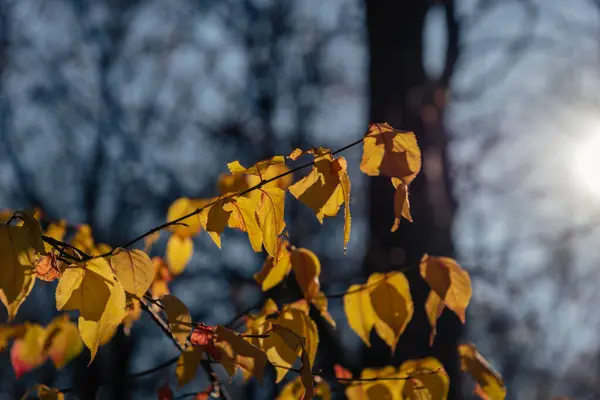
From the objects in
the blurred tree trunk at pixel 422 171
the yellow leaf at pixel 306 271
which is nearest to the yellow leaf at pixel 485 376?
the yellow leaf at pixel 306 271

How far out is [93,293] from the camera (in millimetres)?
892

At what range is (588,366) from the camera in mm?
14406

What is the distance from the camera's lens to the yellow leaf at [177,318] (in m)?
0.93

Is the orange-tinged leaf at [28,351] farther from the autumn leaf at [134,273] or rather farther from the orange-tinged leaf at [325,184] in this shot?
the orange-tinged leaf at [325,184]

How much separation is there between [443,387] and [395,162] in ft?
1.43

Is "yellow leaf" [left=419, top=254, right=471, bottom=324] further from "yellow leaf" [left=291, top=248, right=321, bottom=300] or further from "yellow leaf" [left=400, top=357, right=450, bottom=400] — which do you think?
"yellow leaf" [left=291, top=248, right=321, bottom=300]

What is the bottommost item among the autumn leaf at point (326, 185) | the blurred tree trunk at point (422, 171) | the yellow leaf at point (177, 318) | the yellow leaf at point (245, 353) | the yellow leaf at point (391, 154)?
the blurred tree trunk at point (422, 171)

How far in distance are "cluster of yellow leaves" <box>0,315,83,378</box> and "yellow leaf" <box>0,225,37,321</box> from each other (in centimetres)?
77

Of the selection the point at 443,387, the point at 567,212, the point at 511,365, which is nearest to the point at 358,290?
the point at 443,387

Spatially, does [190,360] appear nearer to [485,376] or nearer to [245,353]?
[245,353]

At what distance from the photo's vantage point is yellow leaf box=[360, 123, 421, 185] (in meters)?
0.92

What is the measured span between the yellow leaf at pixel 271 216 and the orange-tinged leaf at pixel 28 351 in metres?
0.77

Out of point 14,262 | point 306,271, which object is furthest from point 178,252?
point 14,262

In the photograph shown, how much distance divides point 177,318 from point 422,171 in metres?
2.07
